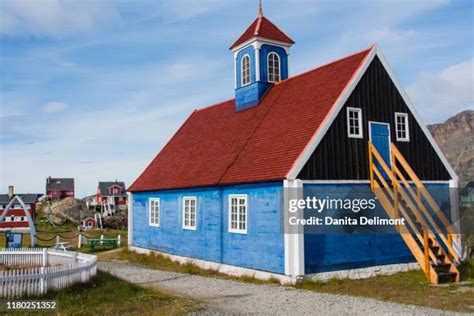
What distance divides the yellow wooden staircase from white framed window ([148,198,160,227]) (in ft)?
35.6

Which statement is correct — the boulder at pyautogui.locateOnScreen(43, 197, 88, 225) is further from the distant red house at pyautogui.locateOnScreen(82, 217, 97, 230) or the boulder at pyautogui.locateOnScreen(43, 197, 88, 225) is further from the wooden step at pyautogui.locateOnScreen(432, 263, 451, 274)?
the wooden step at pyautogui.locateOnScreen(432, 263, 451, 274)

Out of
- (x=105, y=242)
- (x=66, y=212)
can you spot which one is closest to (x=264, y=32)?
(x=105, y=242)

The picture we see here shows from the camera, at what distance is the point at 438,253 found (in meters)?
15.6

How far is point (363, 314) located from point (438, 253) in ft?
20.4

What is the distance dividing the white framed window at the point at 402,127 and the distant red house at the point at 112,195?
6568cm

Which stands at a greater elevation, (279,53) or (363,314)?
(279,53)

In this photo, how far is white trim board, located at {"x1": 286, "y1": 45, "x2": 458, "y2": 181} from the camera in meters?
15.3

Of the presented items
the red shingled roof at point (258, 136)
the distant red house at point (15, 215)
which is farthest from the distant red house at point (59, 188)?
the red shingled roof at point (258, 136)

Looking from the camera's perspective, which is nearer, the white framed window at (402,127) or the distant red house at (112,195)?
the white framed window at (402,127)

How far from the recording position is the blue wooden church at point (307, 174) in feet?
50.8

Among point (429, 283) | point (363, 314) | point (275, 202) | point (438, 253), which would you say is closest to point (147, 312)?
point (363, 314)

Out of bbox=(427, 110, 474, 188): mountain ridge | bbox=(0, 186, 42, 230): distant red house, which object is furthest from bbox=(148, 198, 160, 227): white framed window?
bbox=(427, 110, 474, 188): mountain ridge

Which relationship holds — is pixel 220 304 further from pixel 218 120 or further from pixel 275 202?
pixel 218 120

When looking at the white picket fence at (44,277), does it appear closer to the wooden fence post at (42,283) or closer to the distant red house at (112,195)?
the wooden fence post at (42,283)
